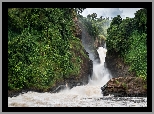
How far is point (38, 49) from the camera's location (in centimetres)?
1630

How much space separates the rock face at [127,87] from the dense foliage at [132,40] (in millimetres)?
2394

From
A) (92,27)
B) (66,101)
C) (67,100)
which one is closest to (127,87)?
(67,100)

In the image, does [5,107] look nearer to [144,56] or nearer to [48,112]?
[48,112]

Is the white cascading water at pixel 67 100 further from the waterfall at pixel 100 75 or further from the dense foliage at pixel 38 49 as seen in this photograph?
the waterfall at pixel 100 75

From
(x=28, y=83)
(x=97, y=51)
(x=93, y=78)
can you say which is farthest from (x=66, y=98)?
(x=97, y=51)

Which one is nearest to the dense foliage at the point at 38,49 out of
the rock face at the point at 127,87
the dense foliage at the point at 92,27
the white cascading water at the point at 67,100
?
the white cascading water at the point at 67,100

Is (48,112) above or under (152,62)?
under

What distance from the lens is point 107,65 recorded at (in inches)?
877

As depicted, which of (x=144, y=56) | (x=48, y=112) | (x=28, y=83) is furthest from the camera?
(x=144, y=56)

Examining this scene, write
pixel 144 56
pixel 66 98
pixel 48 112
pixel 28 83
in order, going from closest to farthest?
pixel 48 112 → pixel 66 98 → pixel 28 83 → pixel 144 56

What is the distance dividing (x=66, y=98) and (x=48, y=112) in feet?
9.92

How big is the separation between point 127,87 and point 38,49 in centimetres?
440

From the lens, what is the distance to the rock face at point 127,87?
14703 millimetres

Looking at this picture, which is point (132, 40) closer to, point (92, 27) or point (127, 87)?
point (127, 87)
